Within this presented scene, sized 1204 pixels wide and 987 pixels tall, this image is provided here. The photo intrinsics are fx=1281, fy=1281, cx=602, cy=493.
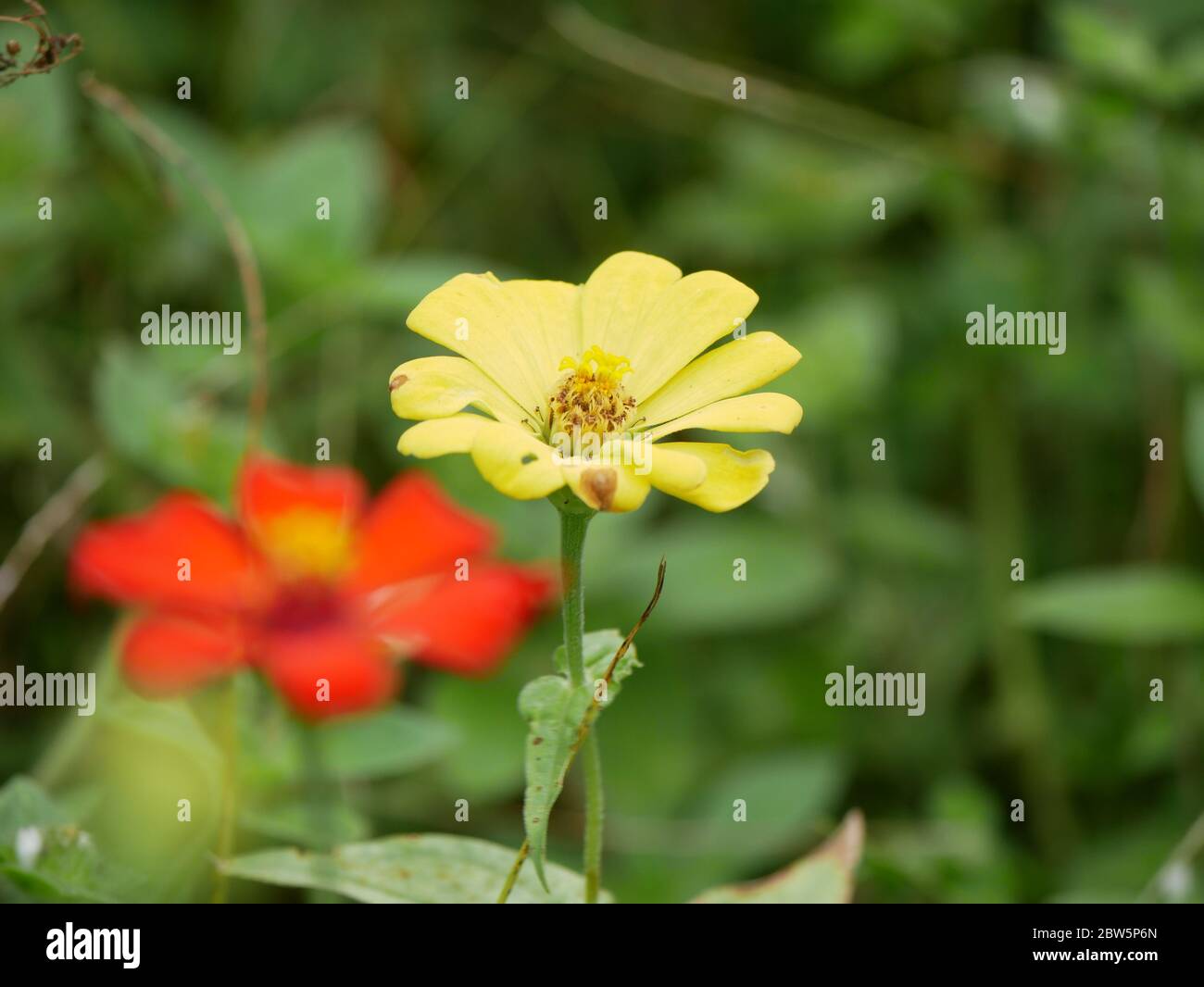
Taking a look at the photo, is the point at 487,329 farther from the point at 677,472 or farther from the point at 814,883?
the point at 814,883

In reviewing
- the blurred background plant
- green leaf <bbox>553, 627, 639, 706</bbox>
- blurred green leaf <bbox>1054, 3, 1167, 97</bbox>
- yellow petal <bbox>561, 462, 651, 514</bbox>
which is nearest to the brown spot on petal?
yellow petal <bbox>561, 462, 651, 514</bbox>

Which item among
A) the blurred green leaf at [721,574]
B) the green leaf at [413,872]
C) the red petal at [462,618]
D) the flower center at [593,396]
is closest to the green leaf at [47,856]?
the green leaf at [413,872]

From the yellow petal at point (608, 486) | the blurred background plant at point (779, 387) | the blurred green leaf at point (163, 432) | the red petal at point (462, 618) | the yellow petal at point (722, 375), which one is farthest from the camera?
the blurred background plant at point (779, 387)

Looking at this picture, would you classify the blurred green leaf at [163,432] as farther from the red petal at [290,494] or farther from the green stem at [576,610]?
the green stem at [576,610]

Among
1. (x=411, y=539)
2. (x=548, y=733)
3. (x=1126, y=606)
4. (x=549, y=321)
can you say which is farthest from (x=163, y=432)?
(x=1126, y=606)

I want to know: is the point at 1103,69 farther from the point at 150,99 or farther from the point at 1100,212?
the point at 150,99

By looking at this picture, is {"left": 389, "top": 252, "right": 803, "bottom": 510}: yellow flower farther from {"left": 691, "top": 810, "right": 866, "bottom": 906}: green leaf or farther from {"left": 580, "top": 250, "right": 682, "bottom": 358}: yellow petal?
{"left": 691, "top": 810, "right": 866, "bottom": 906}: green leaf
